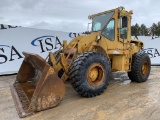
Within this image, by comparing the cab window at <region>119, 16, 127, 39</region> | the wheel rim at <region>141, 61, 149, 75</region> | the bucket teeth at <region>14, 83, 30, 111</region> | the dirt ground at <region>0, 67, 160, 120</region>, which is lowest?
the dirt ground at <region>0, 67, 160, 120</region>

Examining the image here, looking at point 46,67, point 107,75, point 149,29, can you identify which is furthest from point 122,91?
point 149,29

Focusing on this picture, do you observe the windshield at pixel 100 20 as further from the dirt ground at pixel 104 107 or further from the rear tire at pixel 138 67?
the dirt ground at pixel 104 107

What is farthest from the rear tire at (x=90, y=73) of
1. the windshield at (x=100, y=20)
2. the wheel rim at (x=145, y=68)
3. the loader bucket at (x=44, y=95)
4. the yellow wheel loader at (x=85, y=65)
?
the wheel rim at (x=145, y=68)

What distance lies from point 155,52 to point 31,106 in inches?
416

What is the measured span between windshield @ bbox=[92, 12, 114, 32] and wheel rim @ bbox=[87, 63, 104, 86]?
4.95 feet

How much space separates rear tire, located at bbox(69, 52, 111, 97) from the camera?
4.71 meters

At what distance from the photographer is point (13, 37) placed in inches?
350

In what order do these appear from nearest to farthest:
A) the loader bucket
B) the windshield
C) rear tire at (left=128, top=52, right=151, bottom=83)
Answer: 1. the loader bucket
2. the windshield
3. rear tire at (left=128, top=52, right=151, bottom=83)

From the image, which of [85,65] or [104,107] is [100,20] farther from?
[104,107]

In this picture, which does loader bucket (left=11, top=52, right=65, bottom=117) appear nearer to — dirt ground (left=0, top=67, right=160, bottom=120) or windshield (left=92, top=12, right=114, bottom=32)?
dirt ground (left=0, top=67, right=160, bottom=120)

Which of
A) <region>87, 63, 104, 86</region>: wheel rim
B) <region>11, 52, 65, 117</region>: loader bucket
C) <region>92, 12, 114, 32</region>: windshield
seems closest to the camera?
<region>11, 52, 65, 117</region>: loader bucket

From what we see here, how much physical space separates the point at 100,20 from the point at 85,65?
2131 millimetres

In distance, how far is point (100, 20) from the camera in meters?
6.41

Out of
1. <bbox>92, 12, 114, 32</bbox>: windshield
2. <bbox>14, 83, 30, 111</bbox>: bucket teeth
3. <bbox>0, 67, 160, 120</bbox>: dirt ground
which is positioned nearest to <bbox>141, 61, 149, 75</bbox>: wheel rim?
<bbox>0, 67, 160, 120</bbox>: dirt ground
